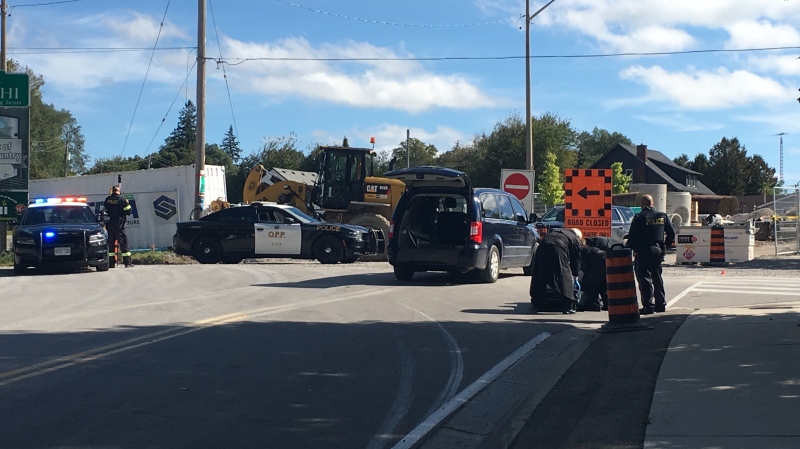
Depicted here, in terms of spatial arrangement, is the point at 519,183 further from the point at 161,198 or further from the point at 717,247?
the point at 161,198

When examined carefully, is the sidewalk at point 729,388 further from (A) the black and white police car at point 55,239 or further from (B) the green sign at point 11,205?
(B) the green sign at point 11,205

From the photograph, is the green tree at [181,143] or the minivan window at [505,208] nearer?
the minivan window at [505,208]

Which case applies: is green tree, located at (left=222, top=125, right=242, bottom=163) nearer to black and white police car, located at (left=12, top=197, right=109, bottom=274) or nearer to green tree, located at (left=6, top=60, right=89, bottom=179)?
green tree, located at (left=6, top=60, right=89, bottom=179)

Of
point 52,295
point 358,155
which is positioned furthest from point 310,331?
point 358,155

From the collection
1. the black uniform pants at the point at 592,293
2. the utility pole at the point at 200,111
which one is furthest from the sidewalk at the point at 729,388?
the utility pole at the point at 200,111

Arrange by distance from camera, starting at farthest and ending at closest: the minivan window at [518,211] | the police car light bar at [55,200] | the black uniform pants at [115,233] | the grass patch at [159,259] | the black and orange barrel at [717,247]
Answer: the black and orange barrel at [717,247], the grass patch at [159,259], the black uniform pants at [115,233], the police car light bar at [55,200], the minivan window at [518,211]

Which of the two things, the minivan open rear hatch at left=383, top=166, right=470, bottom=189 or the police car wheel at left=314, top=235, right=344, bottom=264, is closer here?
the minivan open rear hatch at left=383, top=166, right=470, bottom=189

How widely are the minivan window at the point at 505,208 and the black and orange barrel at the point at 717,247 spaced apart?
9.55 metres

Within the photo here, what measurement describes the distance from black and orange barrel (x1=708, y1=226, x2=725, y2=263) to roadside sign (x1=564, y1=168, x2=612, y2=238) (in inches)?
325

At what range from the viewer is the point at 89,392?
6676 mm

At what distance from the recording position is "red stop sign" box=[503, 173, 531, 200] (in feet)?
74.7

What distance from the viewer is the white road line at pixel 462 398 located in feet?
18.6

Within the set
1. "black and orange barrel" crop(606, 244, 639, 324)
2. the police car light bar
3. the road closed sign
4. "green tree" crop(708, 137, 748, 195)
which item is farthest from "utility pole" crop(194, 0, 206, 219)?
"green tree" crop(708, 137, 748, 195)

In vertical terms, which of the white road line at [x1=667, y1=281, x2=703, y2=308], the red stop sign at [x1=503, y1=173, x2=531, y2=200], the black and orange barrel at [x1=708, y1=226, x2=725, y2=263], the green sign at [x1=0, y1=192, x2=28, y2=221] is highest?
the red stop sign at [x1=503, y1=173, x2=531, y2=200]
